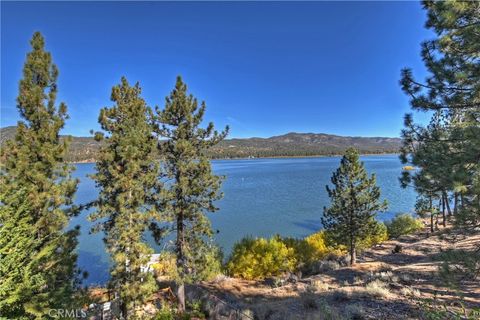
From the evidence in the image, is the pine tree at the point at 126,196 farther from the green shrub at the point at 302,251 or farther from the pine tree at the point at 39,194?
the green shrub at the point at 302,251

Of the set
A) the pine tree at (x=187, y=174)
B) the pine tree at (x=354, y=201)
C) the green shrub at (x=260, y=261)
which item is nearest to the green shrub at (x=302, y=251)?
the green shrub at (x=260, y=261)

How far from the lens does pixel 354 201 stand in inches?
803

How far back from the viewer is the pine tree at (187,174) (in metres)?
13.5

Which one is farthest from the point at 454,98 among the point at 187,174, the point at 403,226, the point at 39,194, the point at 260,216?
the point at 260,216

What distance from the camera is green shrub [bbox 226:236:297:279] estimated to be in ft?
70.9

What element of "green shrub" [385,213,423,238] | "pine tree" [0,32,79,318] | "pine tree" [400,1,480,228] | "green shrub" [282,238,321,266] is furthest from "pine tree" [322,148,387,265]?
"pine tree" [0,32,79,318]

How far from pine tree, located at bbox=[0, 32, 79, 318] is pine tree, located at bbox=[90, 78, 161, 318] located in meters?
1.51

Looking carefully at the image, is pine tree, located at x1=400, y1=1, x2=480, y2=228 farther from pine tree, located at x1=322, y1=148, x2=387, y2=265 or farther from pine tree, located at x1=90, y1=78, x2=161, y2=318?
pine tree, located at x1=322, y1=148, x2=387, y2=265

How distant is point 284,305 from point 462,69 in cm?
1026

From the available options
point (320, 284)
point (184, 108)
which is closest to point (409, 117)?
point (184, 108)

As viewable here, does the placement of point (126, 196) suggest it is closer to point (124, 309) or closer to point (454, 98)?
point (124, 309)

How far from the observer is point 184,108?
45.5 feet

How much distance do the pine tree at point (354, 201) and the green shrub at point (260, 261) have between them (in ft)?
14.7

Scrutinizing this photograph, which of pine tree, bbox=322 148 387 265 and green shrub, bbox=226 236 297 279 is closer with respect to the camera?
pine tree, bbox=322 148 387 265
